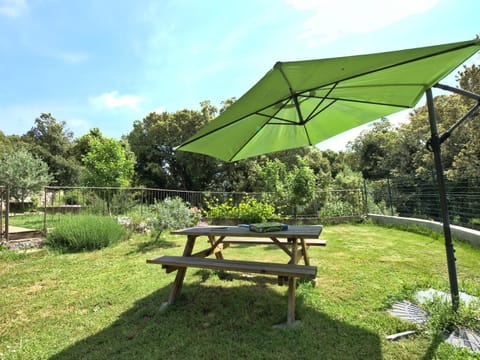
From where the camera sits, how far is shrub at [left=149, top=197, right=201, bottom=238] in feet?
18.6

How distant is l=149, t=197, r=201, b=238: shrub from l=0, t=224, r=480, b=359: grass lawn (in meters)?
1.71

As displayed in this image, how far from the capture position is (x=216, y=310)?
219cm

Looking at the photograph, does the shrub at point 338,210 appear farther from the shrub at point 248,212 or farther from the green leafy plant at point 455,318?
the green leafy plant at point 455,318

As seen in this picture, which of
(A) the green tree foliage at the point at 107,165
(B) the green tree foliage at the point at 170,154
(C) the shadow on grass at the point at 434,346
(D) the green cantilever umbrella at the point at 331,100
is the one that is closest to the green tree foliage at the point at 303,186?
(D) the green cantilever umbrella at the point at 331,100

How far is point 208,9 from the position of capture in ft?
13.9

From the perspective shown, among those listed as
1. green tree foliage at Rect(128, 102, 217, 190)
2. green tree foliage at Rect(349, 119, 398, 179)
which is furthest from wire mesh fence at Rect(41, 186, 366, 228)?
green tree foliage at Rect(349, 119, 398, 179)

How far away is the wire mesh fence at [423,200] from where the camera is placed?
444 cm

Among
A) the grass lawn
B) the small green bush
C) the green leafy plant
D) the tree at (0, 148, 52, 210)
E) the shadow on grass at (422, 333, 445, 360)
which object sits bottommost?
the grass lawn

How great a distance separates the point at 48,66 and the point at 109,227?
5.66 m

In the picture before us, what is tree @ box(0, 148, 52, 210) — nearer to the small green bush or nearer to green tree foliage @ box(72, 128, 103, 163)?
green tree foliage @ box(72, 128, 103, 163)

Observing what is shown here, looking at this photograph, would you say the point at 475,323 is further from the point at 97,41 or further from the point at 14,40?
the point at 14,40

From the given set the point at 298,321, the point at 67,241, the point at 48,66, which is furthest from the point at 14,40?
the point at 298,321

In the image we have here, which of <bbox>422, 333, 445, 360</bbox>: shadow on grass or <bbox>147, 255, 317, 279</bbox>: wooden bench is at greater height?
<bbox>147, 255, 317, 279</bbox>: wooden bench

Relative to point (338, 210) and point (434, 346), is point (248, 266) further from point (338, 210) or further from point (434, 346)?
point (338, 210)
